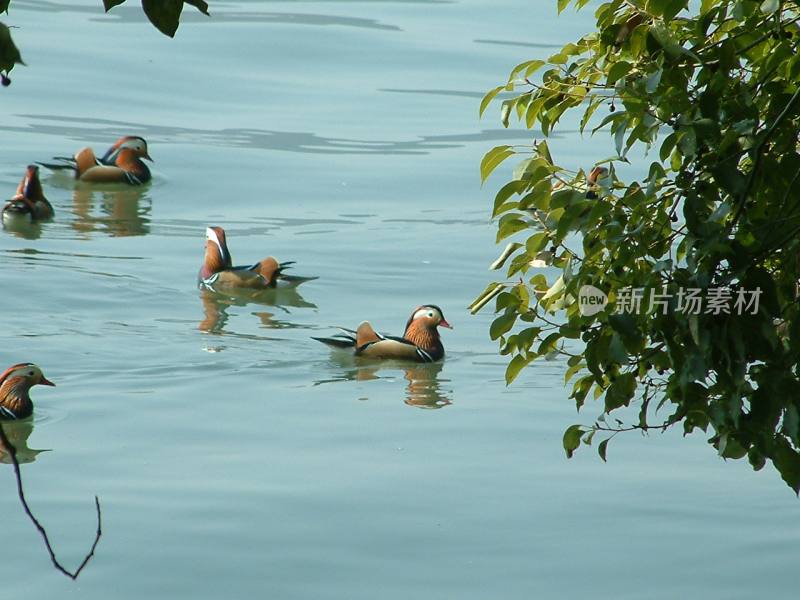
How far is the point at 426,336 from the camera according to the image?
1060 centimetres

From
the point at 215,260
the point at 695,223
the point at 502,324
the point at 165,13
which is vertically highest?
the point at 165,13

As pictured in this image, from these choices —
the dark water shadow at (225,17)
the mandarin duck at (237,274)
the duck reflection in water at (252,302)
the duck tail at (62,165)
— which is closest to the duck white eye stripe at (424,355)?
the duck reflection in water at (252,302)

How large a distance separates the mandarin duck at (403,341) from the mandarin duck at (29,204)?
426cm

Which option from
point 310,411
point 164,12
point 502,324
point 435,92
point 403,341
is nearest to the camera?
point 164,12

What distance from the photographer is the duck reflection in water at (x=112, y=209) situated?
46.2 feet

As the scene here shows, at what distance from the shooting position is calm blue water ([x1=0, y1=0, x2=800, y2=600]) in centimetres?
707

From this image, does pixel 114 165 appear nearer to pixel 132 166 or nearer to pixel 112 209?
pixel 132 166

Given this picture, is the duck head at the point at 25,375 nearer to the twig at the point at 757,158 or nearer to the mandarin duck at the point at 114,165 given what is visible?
the twig at the point at 757,158

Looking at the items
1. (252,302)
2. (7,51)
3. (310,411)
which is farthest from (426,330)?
(7,51)

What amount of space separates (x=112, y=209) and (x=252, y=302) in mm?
3264

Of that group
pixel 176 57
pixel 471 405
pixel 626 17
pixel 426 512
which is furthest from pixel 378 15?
pixel 626 17

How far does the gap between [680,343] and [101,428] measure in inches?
191

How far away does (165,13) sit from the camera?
313 cm

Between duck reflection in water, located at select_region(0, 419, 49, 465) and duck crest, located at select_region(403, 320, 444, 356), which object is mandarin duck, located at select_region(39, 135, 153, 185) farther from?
duck reflection in water, located at select_region(0, 419, 49, 465)
